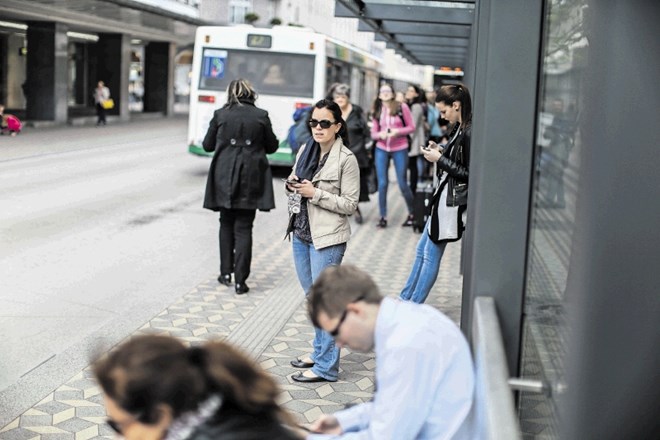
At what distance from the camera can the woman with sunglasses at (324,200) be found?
21.2 feet

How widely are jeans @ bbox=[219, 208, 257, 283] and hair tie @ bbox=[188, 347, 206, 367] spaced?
6.78 m

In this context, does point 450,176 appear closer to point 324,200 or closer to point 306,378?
point 324,200

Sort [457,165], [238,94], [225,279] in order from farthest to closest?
[225,279]
[238,94]
[457,165]

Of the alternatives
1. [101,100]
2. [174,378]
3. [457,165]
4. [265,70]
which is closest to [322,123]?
[457,165]

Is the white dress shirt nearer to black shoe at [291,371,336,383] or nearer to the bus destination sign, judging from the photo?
black shoe at [291,371,336,383]

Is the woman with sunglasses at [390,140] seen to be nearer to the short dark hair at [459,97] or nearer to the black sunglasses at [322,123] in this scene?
the short dark hair at [459,97]

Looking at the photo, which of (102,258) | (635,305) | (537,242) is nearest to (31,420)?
(537,242)

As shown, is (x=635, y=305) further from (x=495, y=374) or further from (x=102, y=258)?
(x=102, y=258)

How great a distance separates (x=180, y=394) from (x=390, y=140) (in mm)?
11634

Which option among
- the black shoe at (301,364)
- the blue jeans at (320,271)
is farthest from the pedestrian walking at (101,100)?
the black shoe at (301,364)

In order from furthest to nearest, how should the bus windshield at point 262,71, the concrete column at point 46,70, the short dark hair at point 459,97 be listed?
the concrete column at point 46,70 < the bus windshield at point 262,71 < the short dark hair at point 459,97

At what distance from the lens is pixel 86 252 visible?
1108 centimetres

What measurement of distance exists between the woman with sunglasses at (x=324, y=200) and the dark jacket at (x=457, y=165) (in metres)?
0.86

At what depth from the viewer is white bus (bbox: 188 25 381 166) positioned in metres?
19.2
